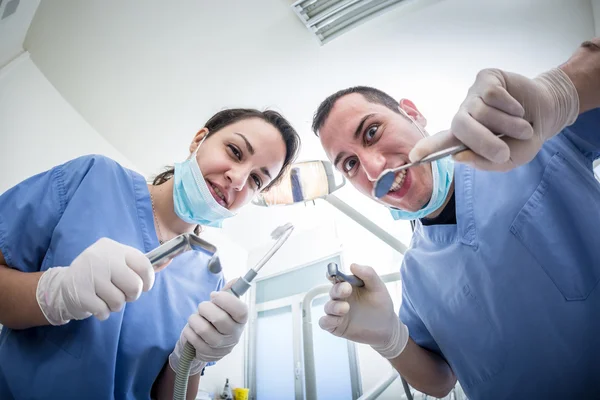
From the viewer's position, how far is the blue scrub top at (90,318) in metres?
0.67

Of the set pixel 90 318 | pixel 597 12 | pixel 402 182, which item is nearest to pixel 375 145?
pixel 402 182

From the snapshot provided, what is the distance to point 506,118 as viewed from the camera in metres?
0.57

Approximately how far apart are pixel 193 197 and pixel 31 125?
1419 millimetres

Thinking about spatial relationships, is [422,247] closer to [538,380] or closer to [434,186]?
[434,186]

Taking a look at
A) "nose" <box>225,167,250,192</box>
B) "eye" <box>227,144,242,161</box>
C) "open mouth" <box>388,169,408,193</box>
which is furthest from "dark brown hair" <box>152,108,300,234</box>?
"open mouth" <box>388,169,408,193</box>

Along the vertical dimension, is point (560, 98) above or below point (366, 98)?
below

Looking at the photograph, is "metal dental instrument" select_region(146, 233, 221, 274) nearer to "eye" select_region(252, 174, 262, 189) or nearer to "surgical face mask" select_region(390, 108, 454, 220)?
"eye" select_region(252, 174, 262, 189)

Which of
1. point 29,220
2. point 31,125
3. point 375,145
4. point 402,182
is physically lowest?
point 402,182

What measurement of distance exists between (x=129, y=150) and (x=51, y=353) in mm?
1916

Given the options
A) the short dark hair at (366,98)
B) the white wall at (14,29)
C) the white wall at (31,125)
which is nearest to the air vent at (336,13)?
the short dark hair at (366,98)

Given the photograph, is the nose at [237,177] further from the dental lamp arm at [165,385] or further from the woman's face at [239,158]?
the dental lamp arm at [165,385]

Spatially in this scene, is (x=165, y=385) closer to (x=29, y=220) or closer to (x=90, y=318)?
(x=90, y=318)

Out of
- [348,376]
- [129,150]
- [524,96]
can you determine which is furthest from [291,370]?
[524,96]

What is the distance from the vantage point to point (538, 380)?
2.55 ft
